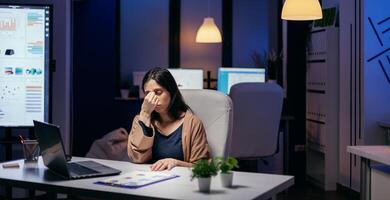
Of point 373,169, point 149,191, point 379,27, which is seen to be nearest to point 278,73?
point 379,27

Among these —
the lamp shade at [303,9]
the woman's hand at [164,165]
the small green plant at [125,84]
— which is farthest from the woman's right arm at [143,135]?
the small green plant at [125,84]

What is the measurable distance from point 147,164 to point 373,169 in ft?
4.21

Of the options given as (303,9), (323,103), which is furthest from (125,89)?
(303,9)

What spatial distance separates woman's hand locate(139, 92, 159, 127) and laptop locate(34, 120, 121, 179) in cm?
39

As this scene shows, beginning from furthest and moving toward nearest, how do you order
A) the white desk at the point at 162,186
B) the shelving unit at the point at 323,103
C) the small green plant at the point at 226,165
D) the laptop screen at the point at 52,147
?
the shelving unit at the point at 323,103
the laptop screen at the point at 52,147
the small green plant at the point at 226,165
the white desk at the point at 162,186

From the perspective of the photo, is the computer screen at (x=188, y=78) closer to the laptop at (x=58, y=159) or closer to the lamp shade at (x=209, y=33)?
the lamp shade at (x=209, y=33)

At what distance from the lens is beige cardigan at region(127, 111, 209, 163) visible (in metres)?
2.63

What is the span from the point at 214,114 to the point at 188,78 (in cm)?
378

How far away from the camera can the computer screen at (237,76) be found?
642cm

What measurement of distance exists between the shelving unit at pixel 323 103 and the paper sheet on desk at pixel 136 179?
11.3 feet

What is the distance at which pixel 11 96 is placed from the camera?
11.9 ft

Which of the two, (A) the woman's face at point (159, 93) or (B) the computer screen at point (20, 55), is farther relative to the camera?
(B) the computer screen at point (20, 55)

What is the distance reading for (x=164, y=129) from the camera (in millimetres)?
2764

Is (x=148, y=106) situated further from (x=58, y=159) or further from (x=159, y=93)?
(x=58, y=159)
